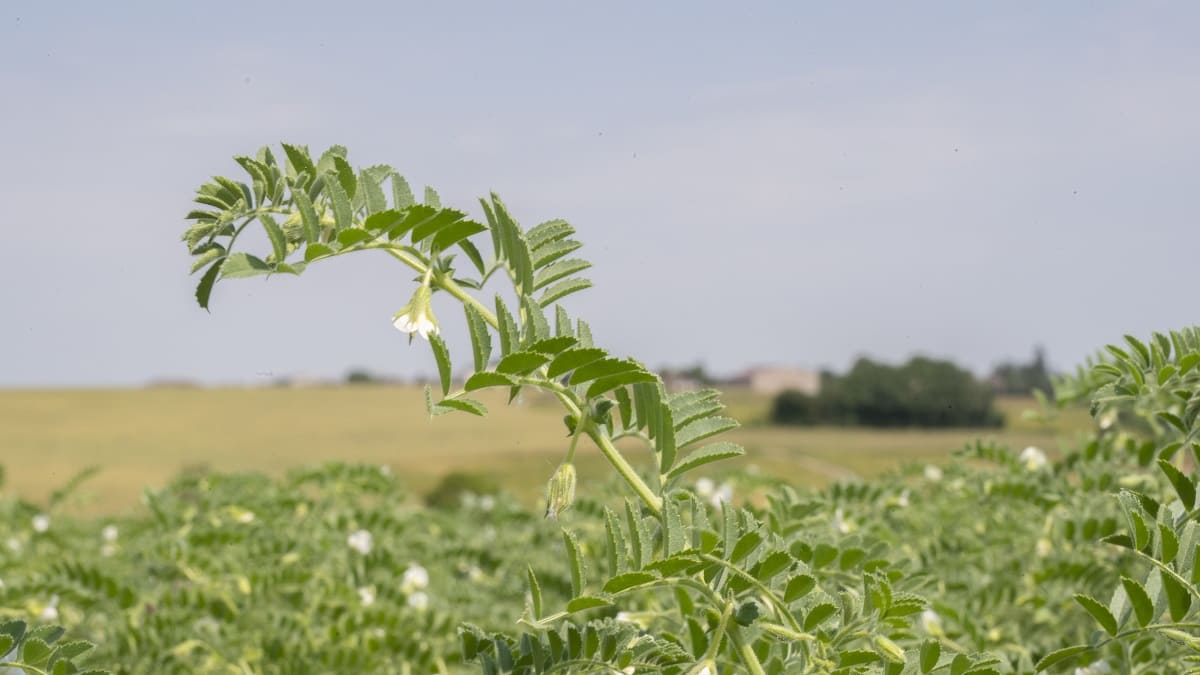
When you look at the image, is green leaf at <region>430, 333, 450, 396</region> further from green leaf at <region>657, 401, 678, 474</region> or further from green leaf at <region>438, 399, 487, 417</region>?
green leaf at <region>657, 401, 678, 474</region>

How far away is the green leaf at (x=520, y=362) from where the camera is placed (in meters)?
1.07

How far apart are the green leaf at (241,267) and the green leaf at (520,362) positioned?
0.25 m

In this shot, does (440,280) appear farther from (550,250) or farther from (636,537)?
(636,537)

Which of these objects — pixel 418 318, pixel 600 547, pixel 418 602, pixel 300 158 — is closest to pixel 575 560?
pixel 418 318

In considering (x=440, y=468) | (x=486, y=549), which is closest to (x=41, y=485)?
(x=440, y=468)

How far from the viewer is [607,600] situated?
3.64 feet

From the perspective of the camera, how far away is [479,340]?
1.14 metres

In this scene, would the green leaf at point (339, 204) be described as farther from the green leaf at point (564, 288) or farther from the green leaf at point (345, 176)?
the green leaf at point (564, 288)

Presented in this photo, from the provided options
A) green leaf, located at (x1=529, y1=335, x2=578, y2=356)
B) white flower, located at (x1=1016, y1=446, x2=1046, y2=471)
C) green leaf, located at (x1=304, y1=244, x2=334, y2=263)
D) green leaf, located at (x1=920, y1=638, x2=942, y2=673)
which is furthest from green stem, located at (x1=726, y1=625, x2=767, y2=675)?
white flower, located at (x1=1016, y1=446, x2=1046, y2=471)

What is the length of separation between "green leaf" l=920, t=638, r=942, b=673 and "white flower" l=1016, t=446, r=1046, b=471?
1.70 metres

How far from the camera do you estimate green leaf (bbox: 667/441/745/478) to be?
→ 123 centimetres

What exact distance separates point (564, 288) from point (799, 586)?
39 centimetres

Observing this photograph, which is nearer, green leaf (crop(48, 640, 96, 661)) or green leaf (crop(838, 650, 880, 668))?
green leaf (crop(838, 650, 880, 668))

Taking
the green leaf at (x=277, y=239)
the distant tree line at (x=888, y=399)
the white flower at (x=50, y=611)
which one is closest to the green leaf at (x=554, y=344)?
the green leaf at (x=277, y=239)
